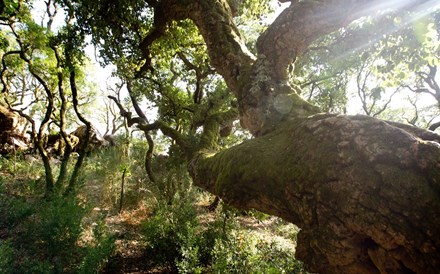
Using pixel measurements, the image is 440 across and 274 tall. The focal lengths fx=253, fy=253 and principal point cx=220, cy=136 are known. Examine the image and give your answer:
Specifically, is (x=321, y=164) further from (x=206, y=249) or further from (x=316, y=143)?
(x=206, y=249)

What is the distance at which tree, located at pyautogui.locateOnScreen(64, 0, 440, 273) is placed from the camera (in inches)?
49.7

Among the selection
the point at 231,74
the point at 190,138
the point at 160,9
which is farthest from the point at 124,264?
the point at 160,9

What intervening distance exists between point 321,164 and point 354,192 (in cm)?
27

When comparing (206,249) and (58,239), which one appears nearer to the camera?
(58,239)

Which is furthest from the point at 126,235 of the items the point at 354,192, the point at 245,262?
the point at 354,192

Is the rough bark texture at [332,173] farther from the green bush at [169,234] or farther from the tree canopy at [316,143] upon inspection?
the green bush at [169,234]

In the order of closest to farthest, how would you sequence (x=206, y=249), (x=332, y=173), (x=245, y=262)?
1. (x=332, y=173)
2. (x=245, y=262)
3. (x=206, y=249)

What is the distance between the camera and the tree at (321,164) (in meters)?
1.26

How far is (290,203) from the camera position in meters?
1.80

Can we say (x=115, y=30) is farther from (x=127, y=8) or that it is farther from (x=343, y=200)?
(x=343, y=200)

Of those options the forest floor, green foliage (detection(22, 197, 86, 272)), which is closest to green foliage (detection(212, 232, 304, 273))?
the forest floor

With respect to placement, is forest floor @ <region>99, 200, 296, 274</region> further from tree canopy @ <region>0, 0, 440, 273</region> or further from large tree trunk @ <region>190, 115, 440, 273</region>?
large tree trunk @ <region>190, 115, 440, 273</region>

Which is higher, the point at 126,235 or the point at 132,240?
the point at 126,235

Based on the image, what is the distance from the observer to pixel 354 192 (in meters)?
1.42
